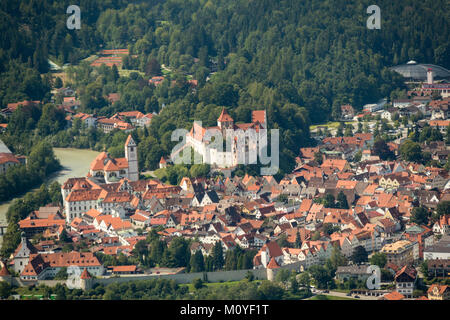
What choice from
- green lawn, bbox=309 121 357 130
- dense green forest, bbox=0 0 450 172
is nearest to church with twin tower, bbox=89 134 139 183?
dense green forest, bbox=0 0 450 172

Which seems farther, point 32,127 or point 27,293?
point 32,127

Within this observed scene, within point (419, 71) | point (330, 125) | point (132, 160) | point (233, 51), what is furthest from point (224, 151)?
point (233, 51)

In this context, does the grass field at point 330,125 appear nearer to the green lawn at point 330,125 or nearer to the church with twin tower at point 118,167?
the green lawn at point 330,125

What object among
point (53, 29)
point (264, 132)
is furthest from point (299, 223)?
point (53, 29)

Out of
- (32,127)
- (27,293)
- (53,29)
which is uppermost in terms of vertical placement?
(53,29)

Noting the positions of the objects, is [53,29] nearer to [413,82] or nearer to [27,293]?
[413,82]

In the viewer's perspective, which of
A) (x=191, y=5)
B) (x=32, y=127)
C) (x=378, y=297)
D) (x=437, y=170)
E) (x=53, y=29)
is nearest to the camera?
(x=378, y=297)

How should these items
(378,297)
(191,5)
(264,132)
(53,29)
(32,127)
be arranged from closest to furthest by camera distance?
(378,297)
(264,132)
(32,127)
(53,29)
(191,5)
